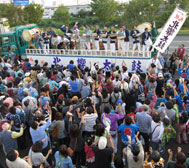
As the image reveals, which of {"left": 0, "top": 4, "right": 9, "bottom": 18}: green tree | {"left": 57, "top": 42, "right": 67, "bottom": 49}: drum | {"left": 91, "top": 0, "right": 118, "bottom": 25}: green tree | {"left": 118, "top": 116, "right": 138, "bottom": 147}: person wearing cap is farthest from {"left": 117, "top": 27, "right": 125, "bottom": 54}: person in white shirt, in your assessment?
{"left": 0, "top": 4, "right": 9, "bottom": 18}: green tree

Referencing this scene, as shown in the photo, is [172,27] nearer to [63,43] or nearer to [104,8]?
[63,43]

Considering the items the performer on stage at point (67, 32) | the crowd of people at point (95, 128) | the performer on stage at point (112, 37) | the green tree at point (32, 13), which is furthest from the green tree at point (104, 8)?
the crowd of people at point (95, 128)

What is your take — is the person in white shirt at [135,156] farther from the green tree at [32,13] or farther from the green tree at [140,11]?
the green tree at [32,13]

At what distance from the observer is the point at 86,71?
9.05 metres

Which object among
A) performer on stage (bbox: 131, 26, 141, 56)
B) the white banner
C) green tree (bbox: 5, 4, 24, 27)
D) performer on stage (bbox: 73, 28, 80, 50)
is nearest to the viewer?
the white banner

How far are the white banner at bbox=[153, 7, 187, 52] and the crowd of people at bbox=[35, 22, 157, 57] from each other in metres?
1.61

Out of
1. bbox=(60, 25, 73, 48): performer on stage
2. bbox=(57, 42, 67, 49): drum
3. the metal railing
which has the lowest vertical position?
the metal railing

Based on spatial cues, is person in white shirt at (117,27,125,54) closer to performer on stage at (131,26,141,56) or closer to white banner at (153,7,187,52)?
performer on stage at (131,26,141,56)

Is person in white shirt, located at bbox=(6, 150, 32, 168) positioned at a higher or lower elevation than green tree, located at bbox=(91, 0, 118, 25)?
lower

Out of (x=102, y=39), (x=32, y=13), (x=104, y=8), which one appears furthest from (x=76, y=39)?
(x=32, y=13)

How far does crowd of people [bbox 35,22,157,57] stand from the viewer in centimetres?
1153

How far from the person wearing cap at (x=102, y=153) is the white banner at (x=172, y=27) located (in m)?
6.90

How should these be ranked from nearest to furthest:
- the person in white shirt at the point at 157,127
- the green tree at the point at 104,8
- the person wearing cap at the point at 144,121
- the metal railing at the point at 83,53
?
the person in white shirt at the point at 157,127 < the person wearing cap at the point at 144,121 < the metal railing at the point at 83,53 < the green tree at the point at 104,8

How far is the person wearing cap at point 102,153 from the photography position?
13.2ft
